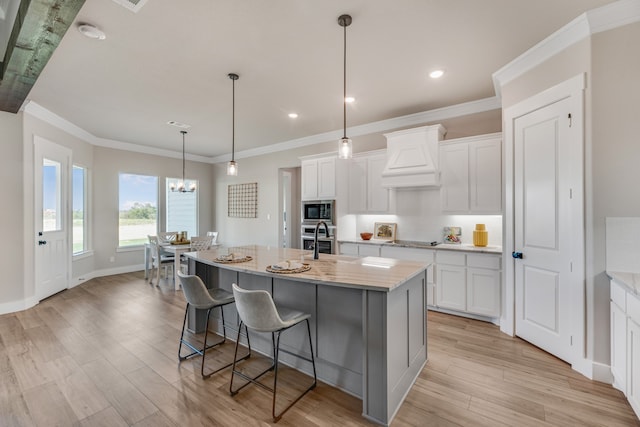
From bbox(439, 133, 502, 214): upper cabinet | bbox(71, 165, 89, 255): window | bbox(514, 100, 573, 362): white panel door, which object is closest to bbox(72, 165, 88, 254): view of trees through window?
bbox(71, 165, 89, 255): window

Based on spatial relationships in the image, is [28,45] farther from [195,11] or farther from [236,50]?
[236,50]

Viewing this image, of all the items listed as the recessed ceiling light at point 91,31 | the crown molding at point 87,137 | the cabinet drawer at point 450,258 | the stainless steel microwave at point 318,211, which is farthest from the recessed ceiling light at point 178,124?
the cabinet drawer at point 450,258

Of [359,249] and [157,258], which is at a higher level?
[359,249]

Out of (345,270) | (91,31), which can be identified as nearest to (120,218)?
(91,31)

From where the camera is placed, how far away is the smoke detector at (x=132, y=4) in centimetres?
206

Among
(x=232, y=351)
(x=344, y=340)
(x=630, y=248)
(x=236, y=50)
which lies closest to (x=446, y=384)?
(x=344, y=340)

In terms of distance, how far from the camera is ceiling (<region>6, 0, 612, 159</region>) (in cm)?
221

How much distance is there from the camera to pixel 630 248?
7.20 feet

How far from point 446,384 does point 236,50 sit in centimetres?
347

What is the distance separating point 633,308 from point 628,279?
0.26 m

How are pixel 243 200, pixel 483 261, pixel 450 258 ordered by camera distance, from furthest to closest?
1. pixel 243 200
2. pixel 450 258
3. pixel 483 261

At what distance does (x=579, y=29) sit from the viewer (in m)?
2.35

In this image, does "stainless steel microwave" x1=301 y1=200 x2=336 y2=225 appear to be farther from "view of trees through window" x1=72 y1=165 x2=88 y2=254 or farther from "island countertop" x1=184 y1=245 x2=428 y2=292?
"view of trees through window" x1=72 y1=165 x2=88 y2=254

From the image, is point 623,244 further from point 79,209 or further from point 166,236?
point 79,209
